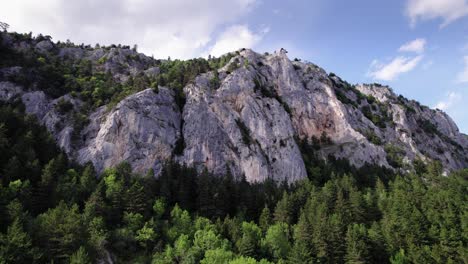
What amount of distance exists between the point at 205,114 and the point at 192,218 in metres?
48.1

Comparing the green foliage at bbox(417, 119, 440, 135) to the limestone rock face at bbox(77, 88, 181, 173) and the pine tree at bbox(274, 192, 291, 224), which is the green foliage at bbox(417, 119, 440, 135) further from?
the limestone rock face at bbox(77, 88, 181, 173)

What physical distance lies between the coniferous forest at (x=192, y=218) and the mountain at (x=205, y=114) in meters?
15.4

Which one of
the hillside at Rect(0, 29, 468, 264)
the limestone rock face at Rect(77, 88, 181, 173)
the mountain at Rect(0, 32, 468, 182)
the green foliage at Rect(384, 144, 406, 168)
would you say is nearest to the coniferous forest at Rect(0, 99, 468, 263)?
the hillside at Rect(0, 29, 468, 264)

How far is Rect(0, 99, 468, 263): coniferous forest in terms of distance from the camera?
171 ft

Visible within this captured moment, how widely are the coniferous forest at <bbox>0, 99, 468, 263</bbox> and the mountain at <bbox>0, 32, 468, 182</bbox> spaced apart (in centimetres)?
1541

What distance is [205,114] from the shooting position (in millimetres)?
115750

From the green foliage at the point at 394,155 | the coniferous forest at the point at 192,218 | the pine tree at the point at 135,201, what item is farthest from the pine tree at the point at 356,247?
the green foliage at the point at 394,155

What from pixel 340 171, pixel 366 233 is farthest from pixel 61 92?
pixel 366 233

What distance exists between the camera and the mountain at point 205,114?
10294cm

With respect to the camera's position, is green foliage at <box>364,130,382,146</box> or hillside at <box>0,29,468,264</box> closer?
hillside at <box>0,29,468,264</box>

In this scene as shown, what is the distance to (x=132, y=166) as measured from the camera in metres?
95.1

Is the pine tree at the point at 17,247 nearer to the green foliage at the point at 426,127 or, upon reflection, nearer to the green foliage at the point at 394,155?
the green foliage at the point at 394,155

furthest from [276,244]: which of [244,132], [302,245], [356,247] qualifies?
[244,132]

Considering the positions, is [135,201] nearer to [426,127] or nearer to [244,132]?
[244,132]
